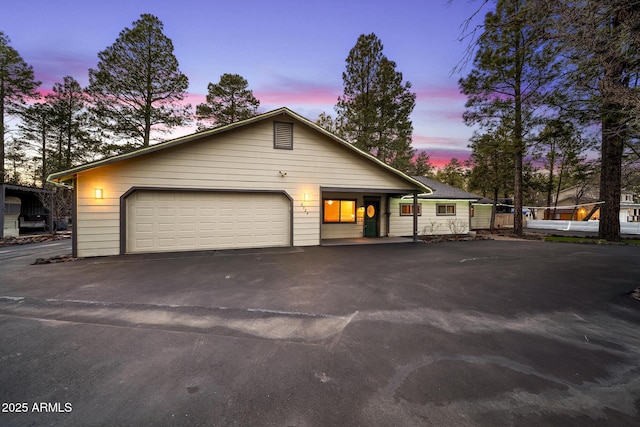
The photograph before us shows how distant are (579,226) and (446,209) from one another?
1248cm

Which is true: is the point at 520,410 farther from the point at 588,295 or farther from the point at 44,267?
the point at 44,267

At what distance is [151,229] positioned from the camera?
8.48 meters

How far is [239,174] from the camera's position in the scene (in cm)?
927

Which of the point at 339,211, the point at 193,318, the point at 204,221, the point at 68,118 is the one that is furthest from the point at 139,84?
the point at 193,318

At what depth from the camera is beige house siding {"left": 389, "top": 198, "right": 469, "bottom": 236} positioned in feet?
45.8

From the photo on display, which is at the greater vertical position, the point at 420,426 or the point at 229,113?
the point at 229,113

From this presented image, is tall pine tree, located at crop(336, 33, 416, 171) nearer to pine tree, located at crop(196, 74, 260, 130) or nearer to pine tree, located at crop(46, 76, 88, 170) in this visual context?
pine tree, located at crop(196, 74, 260, 130)

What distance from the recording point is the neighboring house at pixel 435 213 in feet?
45.9

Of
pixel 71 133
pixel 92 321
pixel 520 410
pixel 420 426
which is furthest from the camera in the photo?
pixel 71 133

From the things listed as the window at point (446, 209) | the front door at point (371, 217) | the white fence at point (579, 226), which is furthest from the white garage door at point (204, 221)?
the white fence at point (579, 226)

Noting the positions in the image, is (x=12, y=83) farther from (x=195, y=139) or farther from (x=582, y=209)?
(x=582, y=209)

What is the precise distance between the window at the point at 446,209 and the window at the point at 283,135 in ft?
33.8

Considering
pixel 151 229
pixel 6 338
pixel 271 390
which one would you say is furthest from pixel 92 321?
pixel 151 229

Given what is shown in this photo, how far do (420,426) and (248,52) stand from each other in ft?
57.4
